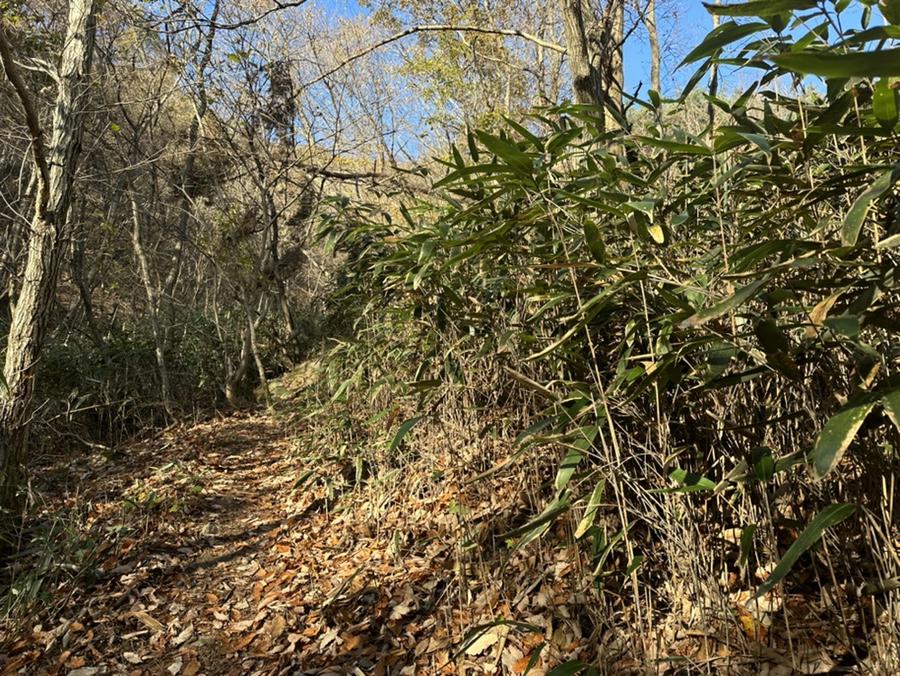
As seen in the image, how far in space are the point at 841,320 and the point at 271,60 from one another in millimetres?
6737

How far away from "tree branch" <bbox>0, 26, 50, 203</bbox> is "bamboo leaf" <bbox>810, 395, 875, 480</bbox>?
3614 millimetres

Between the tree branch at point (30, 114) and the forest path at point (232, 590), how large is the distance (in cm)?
196

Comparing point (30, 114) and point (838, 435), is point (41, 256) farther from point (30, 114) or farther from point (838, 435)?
point (838, 435)

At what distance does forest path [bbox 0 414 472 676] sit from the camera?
2297 millimetres

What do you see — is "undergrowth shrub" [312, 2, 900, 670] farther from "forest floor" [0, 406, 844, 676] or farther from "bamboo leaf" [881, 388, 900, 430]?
"forest floor" [0, 406, 844, 676]

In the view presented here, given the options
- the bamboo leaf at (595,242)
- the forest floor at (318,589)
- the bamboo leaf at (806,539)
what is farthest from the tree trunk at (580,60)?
Result: the bamboo leaf at (806,539)

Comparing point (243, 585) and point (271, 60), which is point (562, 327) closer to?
point (243, 585)

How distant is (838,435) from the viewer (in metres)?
0.75

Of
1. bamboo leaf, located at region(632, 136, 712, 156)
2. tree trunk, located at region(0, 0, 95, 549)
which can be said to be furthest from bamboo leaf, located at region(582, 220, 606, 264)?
tree trunk, located at region(0, 0, 95, 549)

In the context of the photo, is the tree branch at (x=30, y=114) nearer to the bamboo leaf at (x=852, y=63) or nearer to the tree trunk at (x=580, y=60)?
the tree trunk at (x=580, y=60)

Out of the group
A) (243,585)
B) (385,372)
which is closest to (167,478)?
(243,585)

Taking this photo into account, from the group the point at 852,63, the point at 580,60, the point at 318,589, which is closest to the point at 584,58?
the point at 580,60

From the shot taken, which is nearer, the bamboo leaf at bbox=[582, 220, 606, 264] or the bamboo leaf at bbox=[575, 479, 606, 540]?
the bamboo leaf at bbox=[582, 220, 606, 264]

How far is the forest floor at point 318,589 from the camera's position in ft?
6.28
